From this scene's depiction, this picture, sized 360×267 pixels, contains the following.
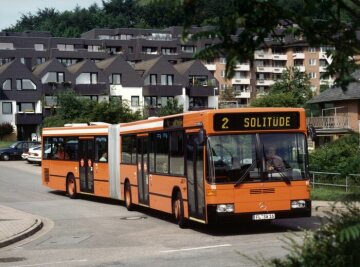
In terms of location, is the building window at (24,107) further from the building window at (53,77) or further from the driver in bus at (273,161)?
the driver in bus at (273,161)

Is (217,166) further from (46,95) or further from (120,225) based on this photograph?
(46,95)

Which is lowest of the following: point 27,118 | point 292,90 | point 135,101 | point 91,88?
point 27,118

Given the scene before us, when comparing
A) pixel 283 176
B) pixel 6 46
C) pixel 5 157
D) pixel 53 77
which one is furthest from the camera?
pixel 6 46

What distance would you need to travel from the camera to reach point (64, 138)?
29.1 meters

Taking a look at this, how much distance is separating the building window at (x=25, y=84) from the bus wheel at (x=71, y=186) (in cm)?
6130

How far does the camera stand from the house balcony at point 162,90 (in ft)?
311

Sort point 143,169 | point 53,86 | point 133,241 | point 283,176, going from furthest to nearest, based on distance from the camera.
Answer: point 53,86 → point 143,169 → point 283,176 → point 133,241

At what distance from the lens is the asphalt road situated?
511 inches

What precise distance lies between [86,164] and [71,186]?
222 cm

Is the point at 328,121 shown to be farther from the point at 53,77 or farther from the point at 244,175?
the point at 53,77

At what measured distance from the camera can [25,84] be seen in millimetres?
89125

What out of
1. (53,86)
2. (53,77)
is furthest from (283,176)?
(53,77)

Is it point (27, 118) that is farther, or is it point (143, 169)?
point (27, 118)

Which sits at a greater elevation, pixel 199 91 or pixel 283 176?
pixel 199 91
